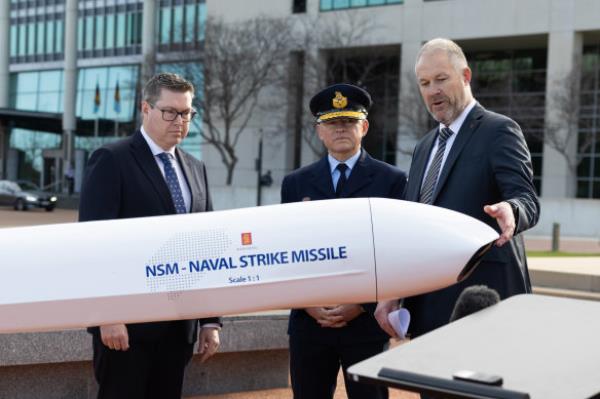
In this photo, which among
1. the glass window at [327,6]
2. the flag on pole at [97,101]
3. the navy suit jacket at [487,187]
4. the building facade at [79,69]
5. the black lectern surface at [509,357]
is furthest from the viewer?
the flag on pole at [97,101]

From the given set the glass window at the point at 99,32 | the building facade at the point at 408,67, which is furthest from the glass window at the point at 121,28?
the building facade at the point at 408,67

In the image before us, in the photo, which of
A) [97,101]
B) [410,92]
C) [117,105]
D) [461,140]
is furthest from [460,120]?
[97,101]

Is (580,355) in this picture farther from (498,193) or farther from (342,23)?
(342,23)

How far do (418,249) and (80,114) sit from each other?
6435 centimetres

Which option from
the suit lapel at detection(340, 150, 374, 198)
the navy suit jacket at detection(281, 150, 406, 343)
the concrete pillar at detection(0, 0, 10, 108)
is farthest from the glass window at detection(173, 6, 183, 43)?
the suit lapel at detection(340, 150, 374, 198)

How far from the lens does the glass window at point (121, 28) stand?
6272 cm

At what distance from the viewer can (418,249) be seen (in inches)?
144

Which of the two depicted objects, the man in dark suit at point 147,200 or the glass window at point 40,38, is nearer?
the man in dark suit at point 147,200

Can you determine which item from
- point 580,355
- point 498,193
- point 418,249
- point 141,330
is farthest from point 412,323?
point 580,355

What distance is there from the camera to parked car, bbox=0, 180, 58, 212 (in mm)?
36162

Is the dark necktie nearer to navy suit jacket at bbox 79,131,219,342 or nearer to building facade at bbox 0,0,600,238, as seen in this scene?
navy suit jacket at bbox 79,131,219,342

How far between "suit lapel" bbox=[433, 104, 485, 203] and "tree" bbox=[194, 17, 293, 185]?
39.6 metres

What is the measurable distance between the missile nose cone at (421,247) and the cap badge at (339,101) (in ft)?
2.80

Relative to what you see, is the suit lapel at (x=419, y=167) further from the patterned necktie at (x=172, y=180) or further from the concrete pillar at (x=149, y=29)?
the concrete pillar at (x=149, y=29)
